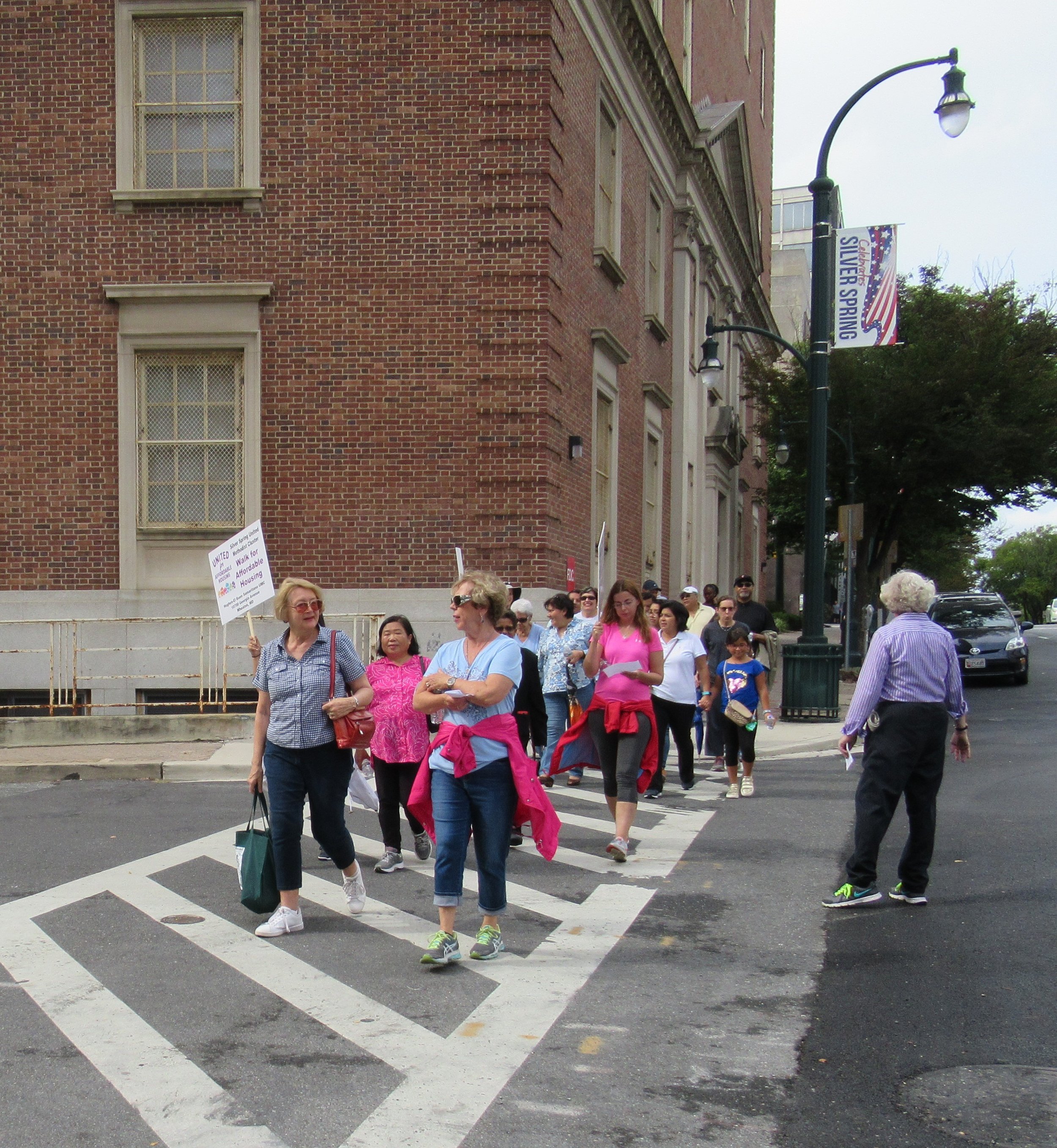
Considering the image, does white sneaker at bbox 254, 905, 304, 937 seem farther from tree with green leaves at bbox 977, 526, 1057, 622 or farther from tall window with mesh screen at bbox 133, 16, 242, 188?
tree with green leaves at bbox 977, 526, 1057, 622

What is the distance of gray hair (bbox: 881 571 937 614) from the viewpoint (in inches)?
292

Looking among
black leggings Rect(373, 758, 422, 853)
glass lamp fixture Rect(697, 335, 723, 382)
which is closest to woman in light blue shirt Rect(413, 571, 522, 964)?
black leggings Rect(373, 758, 422, 853)

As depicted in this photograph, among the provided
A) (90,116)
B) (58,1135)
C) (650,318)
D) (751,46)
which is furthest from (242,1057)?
(751,46)

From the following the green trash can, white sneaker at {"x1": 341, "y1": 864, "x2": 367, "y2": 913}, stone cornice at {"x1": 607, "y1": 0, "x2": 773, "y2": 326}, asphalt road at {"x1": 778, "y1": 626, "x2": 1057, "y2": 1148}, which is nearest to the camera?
asphalt road at {"x1": 778, "y1": 626, "x2": 1057, "y2": 1148}

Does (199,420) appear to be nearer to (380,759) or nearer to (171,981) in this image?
(380,759)

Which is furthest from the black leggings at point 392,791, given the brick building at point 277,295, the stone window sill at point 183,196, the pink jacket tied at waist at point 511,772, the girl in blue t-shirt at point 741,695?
the stone window sill at point 183,196

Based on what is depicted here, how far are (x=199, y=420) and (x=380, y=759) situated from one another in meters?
9.45

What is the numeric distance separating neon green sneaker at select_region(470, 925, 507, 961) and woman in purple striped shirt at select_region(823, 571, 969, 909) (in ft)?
6.61

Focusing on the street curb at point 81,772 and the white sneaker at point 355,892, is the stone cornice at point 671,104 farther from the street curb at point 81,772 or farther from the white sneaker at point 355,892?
the white sneaker at point 355,892

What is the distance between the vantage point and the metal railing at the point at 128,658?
631 inches

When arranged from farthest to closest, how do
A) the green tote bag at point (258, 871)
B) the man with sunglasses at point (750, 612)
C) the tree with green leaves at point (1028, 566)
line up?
the tree with green leaves at point (1028, 566)
the man with sunglasses at point (750, 612)
the green tote bag at point (258, 871)

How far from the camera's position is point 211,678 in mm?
16266

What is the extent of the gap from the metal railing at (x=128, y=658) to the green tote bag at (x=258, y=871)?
8.88 metres

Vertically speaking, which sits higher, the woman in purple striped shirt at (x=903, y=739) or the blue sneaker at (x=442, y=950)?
the woman in purple striped shirt at (x=903, y=739)
